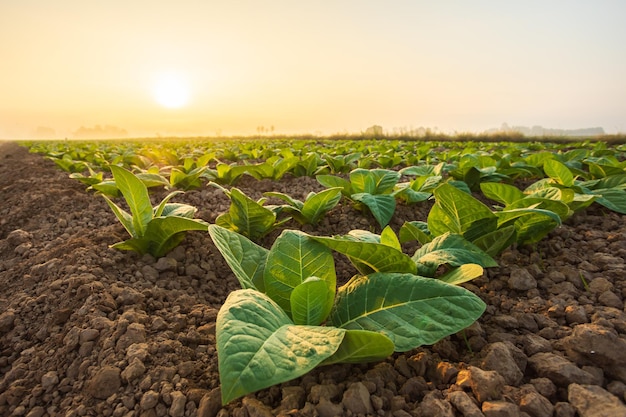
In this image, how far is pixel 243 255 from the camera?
1.55 m

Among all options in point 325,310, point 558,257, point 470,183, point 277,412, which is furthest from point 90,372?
point 470,183

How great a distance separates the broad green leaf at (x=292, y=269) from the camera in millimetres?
1392

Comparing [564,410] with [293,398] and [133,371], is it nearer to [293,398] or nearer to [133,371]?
[293,398]

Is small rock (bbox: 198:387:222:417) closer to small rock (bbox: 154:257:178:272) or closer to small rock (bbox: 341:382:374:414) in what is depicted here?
small rock (bbox: 341:382:374:414)

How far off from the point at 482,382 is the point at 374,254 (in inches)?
20.5

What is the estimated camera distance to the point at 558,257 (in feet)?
6.48

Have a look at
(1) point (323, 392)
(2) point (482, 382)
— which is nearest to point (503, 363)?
(2) point (482, 382)

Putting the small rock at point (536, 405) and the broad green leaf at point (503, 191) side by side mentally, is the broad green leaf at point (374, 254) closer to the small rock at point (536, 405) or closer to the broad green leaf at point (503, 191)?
the small rock at point (536, 405)

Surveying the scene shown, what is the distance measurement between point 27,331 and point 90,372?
587 mm

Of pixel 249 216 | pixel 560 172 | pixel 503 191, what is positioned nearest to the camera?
pixel 249 216

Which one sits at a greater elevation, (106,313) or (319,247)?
(319,247)

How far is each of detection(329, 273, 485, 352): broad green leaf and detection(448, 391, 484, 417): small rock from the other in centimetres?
15

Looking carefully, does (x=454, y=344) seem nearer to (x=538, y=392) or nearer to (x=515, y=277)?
(x=538, y=392)

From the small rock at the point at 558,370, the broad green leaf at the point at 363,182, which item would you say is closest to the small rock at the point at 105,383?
the small rock at the point at 558,370
